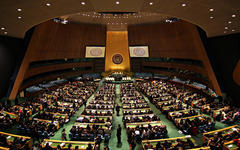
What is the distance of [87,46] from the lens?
30.6m

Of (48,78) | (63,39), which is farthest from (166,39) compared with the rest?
(48,78)

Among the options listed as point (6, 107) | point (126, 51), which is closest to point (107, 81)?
point (126, 51)

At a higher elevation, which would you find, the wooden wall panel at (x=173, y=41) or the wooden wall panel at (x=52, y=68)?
the wooden wall panel at (x=173, y=41)

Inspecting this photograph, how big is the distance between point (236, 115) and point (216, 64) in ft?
21.8

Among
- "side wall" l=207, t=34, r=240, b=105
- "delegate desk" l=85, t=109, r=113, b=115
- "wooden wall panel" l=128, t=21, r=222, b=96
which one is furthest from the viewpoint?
"wooden wall panel" l=128, t=21, r=222, b=96

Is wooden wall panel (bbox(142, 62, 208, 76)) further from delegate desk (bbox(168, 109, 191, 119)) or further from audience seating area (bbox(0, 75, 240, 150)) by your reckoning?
delegate desk (bbox(168, 109, 191, 119))

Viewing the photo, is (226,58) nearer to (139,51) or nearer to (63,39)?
(139,51)

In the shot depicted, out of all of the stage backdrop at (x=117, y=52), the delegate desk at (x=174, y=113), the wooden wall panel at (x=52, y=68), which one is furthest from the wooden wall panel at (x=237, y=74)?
the stage backdrop at (x=117, y=52)

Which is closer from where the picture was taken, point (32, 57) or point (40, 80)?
point (32, 57)

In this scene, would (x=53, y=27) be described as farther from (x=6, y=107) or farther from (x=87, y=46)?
(x=6, y=107)

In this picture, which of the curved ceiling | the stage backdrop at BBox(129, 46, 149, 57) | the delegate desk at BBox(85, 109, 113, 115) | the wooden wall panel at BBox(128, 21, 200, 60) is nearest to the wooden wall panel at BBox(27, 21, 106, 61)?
the stage backdrop at BBox(129, 46, 149, 57)

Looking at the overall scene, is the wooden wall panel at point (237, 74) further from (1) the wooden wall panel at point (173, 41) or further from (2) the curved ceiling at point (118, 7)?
(2) the curved ceiling at point (118, 7)

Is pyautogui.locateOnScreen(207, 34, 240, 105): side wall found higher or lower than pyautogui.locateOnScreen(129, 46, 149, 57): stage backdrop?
lower

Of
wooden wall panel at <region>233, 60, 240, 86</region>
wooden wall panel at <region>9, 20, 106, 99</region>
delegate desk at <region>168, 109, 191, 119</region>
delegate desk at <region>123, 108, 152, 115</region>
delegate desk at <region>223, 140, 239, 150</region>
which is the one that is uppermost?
wooden wall panel at <region>9, 20, 106, 99</region>
